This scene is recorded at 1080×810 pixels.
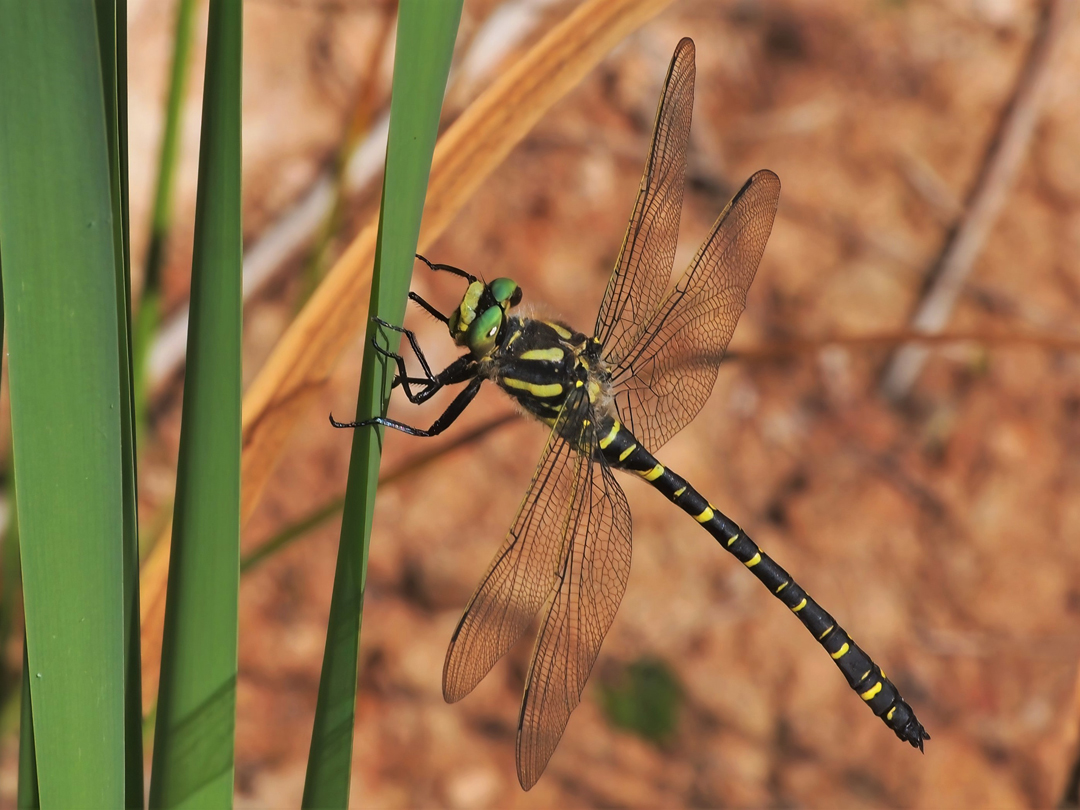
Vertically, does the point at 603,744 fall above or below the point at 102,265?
above

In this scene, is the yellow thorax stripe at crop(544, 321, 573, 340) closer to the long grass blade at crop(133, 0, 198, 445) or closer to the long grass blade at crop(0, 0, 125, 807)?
the long grass blade at crop(133, 0, 198, 445)

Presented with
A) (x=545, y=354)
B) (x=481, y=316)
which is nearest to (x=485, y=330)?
(x=481, y=316)

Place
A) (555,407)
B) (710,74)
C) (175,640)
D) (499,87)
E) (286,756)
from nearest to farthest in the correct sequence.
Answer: (175,640)
(499,87)
(555,407)
(286,756)
(710,74)

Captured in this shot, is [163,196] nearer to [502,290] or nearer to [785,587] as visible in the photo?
[502,290]

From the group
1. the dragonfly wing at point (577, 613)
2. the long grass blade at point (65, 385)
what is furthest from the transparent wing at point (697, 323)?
the long grass blade at point (65, 385)

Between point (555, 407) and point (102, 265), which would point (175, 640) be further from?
point (555, 407)

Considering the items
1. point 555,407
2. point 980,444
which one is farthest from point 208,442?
point 980,444

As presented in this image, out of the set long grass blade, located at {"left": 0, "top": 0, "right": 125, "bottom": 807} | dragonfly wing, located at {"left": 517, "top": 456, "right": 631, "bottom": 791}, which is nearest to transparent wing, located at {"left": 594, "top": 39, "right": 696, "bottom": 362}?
dragonfly wing, located at {"left": 517, "top": 456, "right": 631, "bottom": 791}
